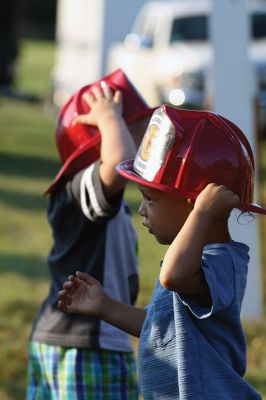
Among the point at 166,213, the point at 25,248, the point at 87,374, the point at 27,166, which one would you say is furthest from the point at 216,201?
the point at 27,166

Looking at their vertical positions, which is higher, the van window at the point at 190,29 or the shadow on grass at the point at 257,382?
the shadow on grass at the point at 257,382

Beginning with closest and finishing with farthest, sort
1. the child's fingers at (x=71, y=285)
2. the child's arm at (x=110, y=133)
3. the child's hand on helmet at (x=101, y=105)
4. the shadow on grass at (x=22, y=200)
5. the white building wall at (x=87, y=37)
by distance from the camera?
the child's fingers at (x=71, y=285) < the child's arm at (x=110, y=133) < the child's hand on helmet at (x=101, y=105) < the shadow on grass at (x=22, y=200) < the white building wall at (x=87, y=37)

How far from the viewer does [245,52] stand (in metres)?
6.62

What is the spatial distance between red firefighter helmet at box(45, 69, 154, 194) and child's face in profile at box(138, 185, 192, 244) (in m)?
0.99

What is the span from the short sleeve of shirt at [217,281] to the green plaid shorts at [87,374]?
3.51 feet

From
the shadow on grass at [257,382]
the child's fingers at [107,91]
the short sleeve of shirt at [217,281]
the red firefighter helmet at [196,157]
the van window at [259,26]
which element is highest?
the red firefighter helmet at [196,157]

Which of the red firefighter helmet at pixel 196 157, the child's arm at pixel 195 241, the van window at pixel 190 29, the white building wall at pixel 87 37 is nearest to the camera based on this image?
the child's arm at pixel 195 241

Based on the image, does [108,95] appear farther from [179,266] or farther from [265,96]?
[265,96]

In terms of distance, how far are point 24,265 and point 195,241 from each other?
623 centimetres

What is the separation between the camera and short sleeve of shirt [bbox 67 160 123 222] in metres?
3.57

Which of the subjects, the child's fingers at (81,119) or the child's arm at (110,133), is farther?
the child's fingers at (81,119)

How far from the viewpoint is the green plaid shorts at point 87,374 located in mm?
3725

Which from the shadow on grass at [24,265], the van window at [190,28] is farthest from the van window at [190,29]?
the shadow on grass at [24,265]

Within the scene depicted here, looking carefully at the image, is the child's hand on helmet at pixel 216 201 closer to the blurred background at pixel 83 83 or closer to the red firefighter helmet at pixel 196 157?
the red firefighter helmet at pixel 196 157
